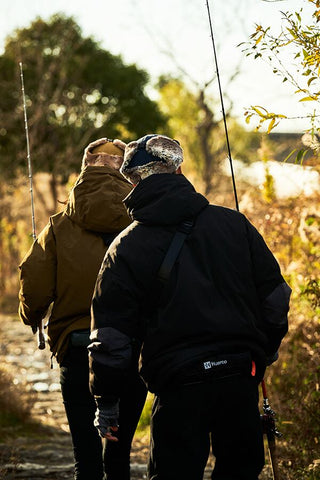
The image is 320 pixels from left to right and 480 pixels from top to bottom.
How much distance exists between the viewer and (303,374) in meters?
6.25

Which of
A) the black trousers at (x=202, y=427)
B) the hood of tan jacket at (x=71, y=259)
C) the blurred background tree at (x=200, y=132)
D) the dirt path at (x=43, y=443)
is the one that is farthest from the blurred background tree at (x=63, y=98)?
the black trousers at (x=202, y=427)

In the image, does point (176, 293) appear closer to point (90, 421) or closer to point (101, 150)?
point (90, 421)

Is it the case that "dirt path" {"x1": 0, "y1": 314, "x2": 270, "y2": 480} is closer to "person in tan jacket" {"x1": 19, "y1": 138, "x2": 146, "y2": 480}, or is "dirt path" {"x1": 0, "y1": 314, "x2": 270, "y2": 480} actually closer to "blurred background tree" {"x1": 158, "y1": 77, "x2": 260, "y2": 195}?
"person in tan jacket" {"x1": 19, "y1": 138, "x2": 146, "y2": 480}

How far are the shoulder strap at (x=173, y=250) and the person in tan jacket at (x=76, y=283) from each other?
3.40 ft

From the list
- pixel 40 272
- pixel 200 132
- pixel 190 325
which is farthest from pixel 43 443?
pixel 200 132

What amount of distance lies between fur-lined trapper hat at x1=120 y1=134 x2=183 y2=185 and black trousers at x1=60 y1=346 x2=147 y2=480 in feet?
3.47

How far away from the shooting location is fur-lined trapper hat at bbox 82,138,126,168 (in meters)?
4.47

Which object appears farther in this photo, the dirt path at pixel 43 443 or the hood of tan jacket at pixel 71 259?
the dirt path at pixel 43 443

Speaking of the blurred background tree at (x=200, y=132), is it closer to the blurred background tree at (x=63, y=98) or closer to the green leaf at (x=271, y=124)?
the blurred background tree at (x=63, y=98)

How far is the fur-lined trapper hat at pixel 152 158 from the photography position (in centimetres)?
334

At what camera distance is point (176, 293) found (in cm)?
308

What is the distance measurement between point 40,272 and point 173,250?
1.18 meters

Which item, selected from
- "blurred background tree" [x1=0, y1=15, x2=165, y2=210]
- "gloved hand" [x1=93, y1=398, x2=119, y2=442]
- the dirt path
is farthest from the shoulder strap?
"blurred background tree" [x1=0, y1=15, x2=165, y2=210]

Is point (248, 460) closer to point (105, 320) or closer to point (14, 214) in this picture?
point (105, 320)
